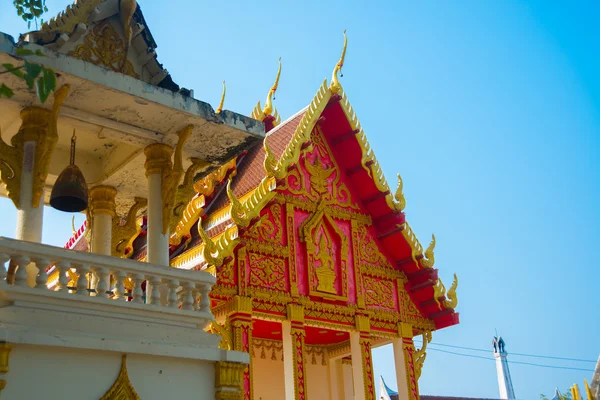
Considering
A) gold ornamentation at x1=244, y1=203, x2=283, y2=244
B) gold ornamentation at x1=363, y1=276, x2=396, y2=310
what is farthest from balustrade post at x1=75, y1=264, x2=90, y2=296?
gold ornamentation at x1=363, y1=276, x2=396, y2=310

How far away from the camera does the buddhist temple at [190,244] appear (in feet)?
19.3

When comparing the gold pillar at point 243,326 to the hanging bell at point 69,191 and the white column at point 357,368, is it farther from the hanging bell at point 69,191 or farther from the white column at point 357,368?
the hanging bell at point 69,191

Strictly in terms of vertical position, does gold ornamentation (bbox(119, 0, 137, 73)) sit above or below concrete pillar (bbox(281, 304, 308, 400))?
above

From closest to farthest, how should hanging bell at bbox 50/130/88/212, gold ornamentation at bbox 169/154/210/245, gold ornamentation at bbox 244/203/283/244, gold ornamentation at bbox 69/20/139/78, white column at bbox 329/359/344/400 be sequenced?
gold ornamentation at bbox 69/20/139/78, hanging bell at bbox 50/130/88/212, gold ornamentation at bbox 169/154/210/245, gold ornamentation at bbox 244/203/283/244, white column at bbox 329/359/344/400

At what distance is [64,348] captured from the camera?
5602 mm

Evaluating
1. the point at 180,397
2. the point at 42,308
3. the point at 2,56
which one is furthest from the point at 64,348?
the point at 2,56

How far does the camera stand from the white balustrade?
564 cm

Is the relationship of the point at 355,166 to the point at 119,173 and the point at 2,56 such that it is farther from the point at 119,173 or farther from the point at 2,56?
the point at 2,56

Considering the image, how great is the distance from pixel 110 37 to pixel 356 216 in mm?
5509

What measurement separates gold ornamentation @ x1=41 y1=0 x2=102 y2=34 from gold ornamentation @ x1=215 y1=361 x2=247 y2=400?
304 cm

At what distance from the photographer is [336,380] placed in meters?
12.2

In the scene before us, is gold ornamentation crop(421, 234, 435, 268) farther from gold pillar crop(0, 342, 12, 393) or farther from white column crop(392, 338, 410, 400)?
gold pillar crop(0, 342, 12, 393)

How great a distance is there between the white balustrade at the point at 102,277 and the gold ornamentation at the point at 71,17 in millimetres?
1848

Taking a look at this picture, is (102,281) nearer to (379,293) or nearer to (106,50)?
(106,50)
